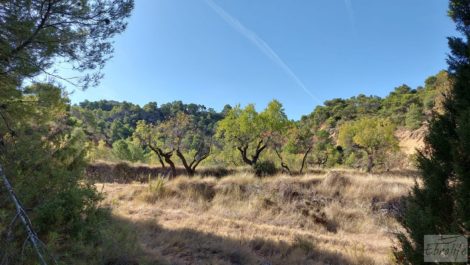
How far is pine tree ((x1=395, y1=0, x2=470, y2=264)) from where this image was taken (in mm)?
2617

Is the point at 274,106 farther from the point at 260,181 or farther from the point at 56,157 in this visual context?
the point at 56,157

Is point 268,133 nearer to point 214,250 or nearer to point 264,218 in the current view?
point 264,218

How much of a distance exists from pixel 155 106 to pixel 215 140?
6332 centimetres

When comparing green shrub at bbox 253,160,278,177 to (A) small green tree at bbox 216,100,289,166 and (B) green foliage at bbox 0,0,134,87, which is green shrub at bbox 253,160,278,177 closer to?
(A) small green tree at bbox 216,100,289,166

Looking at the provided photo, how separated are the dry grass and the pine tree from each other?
9.34 feet

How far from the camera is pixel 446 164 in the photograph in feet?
9.23

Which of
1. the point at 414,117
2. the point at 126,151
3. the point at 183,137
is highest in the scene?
the point at 414,117

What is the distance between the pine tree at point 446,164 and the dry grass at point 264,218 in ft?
9.34

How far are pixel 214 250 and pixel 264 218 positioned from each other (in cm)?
417

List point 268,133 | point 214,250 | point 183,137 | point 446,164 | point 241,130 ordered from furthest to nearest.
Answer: point 268,133 → point 241,130 → point 183,137 → point 214,250 → point 446,164

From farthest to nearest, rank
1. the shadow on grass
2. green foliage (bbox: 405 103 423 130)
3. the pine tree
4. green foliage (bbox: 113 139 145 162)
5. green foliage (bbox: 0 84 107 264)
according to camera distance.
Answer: green foliage (bbox: 405 103 423 130) < green foliage (bbox: 113 139 145 162) < the shadow on grass < green foliage (bbox: 0 84 107 264) < the pine tree

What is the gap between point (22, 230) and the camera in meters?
3.05

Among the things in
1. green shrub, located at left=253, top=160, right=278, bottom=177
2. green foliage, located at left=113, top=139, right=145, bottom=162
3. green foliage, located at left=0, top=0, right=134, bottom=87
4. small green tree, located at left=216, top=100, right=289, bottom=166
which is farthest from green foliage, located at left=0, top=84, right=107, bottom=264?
green foliage, located at left=113, top=139, right=145, bottom=162

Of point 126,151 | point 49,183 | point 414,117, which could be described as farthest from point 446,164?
point 414,117
